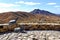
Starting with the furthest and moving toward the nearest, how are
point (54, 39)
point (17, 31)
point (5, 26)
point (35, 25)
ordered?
point (35, 25)
point (5, 26)
point (17, 31)
point (54, 39)

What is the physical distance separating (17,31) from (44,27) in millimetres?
2294

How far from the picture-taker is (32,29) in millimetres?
9891

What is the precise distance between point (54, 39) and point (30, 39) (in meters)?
1.17

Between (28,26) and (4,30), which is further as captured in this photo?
(28,26)

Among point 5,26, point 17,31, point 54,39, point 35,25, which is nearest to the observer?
point 54,39

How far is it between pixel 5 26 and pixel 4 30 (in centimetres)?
33

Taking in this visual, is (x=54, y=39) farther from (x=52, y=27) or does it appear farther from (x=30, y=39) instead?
(x=52, y=27)

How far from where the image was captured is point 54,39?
20.7 feet

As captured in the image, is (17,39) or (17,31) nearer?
(17,39)

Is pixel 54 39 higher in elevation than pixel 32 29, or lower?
higher

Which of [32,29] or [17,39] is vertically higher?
[17,39]

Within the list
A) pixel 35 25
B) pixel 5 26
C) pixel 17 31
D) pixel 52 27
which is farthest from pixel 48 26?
pixel 5 26

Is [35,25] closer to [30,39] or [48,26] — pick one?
[48,26]

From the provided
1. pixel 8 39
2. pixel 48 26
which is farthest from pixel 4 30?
pixel 48 26
